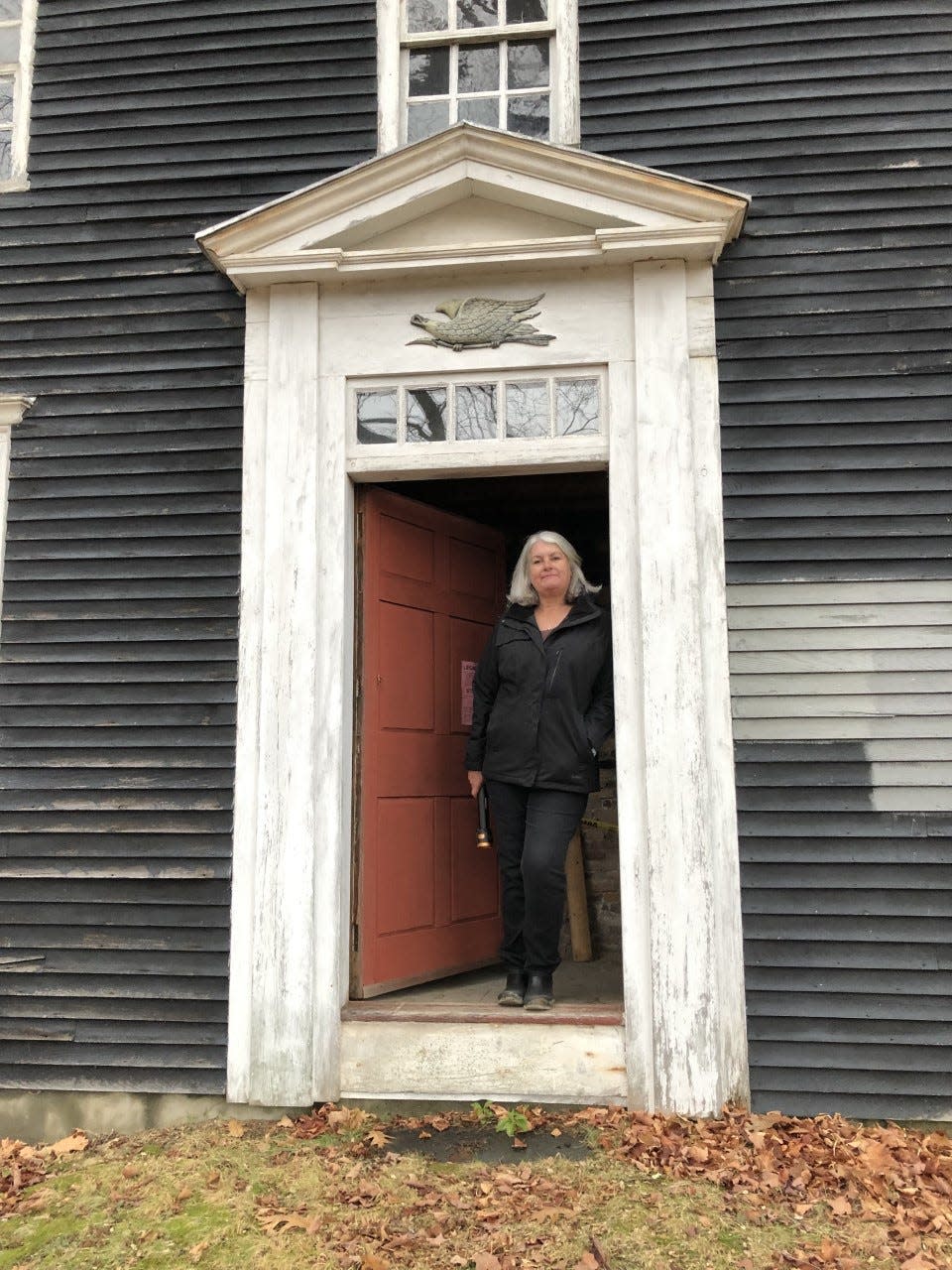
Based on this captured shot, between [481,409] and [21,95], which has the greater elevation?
[21,95]

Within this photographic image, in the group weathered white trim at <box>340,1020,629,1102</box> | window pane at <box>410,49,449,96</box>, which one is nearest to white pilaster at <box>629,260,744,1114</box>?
weathered white trim at <box>340,1020,629,1102</box>

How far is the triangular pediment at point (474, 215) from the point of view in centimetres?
453

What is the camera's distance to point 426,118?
5.20 m

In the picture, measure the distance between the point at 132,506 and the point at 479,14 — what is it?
9.88 ft

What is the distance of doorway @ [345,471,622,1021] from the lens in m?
4.73

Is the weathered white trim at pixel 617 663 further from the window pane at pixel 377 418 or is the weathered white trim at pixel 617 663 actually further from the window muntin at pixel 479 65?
the window muntin at pixel 479 65

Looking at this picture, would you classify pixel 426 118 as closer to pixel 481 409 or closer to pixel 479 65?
pixel 479 65

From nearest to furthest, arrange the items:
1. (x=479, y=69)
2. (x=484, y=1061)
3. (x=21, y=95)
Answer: (x=484, y=1061) < (x=479, y=69) < (x=21, y=95)

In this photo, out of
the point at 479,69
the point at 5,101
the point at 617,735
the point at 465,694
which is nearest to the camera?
the point at 617,735

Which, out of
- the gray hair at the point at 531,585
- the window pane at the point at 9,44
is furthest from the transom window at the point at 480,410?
the window pane at the point at 9,44

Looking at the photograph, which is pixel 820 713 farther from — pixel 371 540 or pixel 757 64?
pixel 757 64

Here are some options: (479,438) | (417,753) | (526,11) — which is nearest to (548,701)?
(417,753)

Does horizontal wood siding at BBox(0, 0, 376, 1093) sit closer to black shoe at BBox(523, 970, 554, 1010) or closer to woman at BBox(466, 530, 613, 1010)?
woman at BBox(466, 530, 613, 1010)

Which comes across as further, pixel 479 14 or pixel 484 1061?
pixel 479 14
